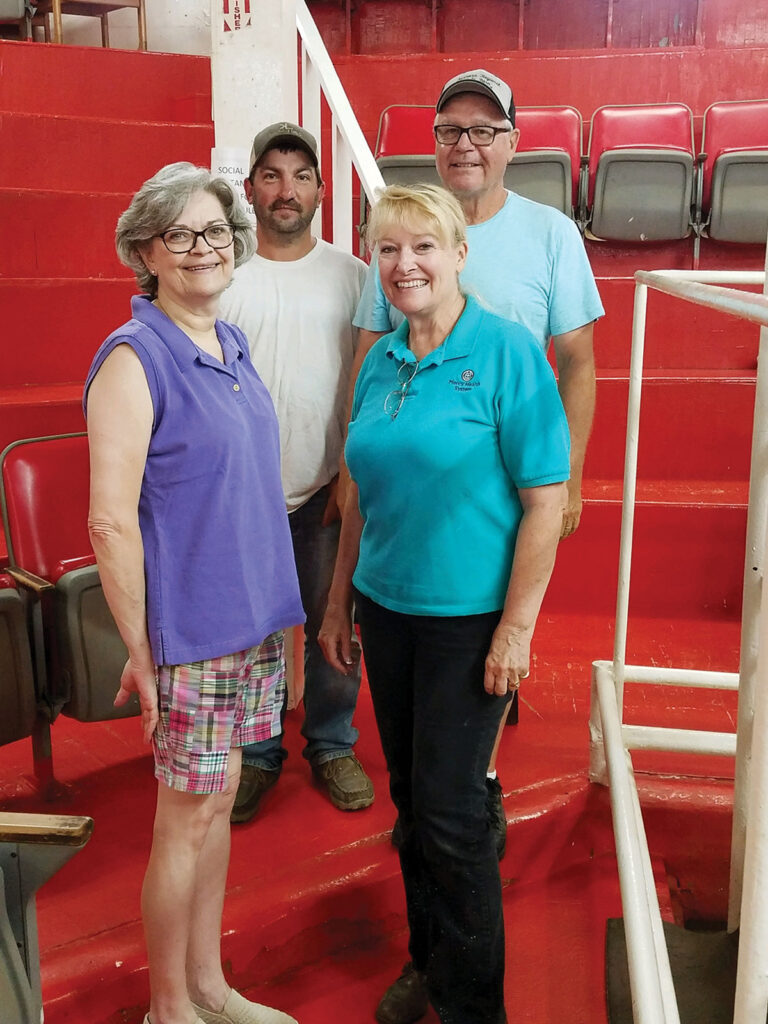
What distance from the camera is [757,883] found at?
60 cm

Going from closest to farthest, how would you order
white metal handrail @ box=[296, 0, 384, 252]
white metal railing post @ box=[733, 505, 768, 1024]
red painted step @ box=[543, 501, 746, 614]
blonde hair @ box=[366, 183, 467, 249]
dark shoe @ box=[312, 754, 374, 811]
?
white metal railing post @ box=[733, 505, 768, 1024] < blonde hair @ box=[366, 183, 467, 249] < dark shoe @ box=[312, 754, 374, 811] < white metal handrail @ box=[296, 0, 384, 252] < red painted step @ box=[543, 501, 746, 614]

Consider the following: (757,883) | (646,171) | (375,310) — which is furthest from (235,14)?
(757,883)

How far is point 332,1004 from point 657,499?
1.68 meters

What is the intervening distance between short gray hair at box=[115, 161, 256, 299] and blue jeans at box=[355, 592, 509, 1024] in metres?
0.58

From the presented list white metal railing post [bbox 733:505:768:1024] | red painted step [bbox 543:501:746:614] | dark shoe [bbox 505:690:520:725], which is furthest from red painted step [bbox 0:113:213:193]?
white metal railing post [bbox 733:505:768:1024]

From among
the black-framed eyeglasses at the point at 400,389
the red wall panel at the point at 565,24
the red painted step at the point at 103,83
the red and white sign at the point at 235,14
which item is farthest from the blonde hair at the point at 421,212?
the red wall panel at the point at 565,24

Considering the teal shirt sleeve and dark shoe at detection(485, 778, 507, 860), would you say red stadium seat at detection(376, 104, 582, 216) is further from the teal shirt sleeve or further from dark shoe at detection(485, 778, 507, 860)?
dark shoe at detection(485, 778, 507, 860)

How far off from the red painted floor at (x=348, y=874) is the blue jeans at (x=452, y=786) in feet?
0.94

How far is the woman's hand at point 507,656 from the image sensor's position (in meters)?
1.28

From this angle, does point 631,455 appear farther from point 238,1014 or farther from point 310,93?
point 310,93

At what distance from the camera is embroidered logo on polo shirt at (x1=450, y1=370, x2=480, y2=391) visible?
1274 millimetres

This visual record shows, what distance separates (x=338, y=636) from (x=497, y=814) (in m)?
0.53

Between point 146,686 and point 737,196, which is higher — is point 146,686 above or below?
below

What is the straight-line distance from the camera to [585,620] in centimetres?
274
